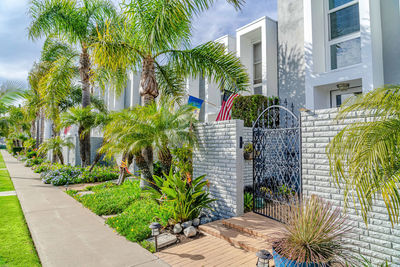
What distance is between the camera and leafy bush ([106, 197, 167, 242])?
4.89m

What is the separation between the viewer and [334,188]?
3973 millimetres

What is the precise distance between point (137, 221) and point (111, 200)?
93.6 inches

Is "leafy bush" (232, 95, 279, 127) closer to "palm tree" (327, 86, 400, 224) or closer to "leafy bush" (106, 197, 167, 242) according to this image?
"leafy bush" (106, 197, 167, 242)

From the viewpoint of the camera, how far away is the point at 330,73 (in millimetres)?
8633

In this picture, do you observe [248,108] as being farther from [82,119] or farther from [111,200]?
[82,119]

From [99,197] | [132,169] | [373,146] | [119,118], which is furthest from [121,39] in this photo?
[373,146]

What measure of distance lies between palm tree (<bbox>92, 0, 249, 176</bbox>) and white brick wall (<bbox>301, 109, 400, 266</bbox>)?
398 centimetres

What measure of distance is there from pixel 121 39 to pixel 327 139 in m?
6.60

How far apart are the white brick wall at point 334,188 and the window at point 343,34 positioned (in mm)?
5764

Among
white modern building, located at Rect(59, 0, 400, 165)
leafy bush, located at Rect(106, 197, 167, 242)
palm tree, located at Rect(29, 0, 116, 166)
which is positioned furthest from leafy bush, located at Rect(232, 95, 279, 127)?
palm tree, located at Rect(29, 0, 116, 166)

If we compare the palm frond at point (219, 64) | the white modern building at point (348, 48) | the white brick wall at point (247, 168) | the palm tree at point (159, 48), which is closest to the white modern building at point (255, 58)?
the palm frond at point (219, 64)

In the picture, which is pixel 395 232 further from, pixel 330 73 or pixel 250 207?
pixel 330 73

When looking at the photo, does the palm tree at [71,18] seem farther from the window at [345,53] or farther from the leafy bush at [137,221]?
the window at [345,53]

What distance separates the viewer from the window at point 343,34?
28.1ft
